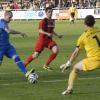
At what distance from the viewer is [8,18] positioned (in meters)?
14.7

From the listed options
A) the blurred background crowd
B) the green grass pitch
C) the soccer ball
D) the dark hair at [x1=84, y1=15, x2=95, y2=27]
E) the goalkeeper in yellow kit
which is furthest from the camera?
the blurred background crowd

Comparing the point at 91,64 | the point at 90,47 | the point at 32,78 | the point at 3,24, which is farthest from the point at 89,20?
the point at 3,24

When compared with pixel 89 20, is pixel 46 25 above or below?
below

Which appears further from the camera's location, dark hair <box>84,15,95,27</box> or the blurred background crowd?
the blurred background crowd

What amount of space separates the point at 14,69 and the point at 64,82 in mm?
3747

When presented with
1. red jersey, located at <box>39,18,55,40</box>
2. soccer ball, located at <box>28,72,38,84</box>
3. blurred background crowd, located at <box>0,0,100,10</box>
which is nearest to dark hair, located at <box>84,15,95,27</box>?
soccer ball, located at <box>28,72,38,84</box>

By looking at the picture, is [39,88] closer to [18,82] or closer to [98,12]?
[18,82]

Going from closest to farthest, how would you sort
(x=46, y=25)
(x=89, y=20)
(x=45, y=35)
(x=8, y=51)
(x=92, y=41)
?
(x=89, y=20), (x=92, y=41), (x=8, y=51), (x=46, y=25), (x=45, y=35)

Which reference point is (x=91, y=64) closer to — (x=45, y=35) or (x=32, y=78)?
(x=32, y=78)

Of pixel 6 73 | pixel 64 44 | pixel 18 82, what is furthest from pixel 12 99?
pixel 64 44

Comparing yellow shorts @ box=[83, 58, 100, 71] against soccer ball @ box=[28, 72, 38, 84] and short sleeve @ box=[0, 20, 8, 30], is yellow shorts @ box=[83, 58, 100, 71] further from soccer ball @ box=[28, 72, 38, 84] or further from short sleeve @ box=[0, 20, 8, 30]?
short sleeve @ box=[0, 20, 8, 30]

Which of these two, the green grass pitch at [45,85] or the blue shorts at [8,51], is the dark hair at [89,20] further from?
the blue shorts at [8,51]

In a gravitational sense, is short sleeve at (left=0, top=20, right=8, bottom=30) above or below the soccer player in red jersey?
above

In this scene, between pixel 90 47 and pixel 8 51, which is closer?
pixel 90 47
